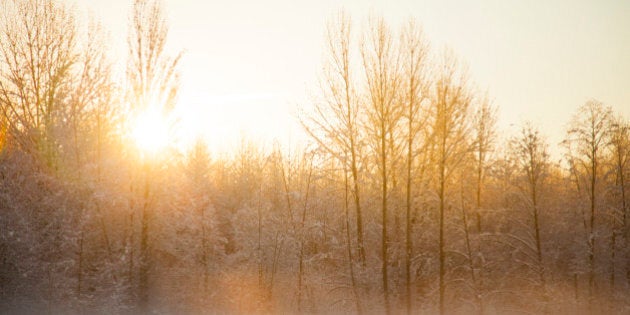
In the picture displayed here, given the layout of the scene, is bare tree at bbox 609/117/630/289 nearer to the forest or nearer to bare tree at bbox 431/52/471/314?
the forest

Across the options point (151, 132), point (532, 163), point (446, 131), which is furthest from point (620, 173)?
point (151, 132)

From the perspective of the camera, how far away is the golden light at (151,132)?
820 inches

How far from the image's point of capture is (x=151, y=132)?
21.1 m

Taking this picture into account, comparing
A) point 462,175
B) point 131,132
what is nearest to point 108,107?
point 131,132

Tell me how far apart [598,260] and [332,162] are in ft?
53.6

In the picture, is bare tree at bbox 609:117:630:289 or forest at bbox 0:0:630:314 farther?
bare tree at bbox 609:117:630:289

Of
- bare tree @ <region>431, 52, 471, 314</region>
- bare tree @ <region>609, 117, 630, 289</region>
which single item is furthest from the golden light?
bare tree @ <region>609, 117, 630, 289</region>

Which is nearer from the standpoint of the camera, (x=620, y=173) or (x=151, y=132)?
(x=151, y=132)

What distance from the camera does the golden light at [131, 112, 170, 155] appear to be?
2083 centimetres

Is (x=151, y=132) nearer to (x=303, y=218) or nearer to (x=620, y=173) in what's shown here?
(x=303, y=218)

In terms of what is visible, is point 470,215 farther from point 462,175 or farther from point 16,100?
point 16,100

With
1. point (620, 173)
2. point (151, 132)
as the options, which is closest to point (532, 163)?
point (620, 173)

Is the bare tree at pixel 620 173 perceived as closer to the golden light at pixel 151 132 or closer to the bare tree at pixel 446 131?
the bare tree at pixel 446 131

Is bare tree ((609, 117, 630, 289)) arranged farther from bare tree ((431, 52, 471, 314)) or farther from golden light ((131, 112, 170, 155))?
golden light ((131, 112, 170, 155))
